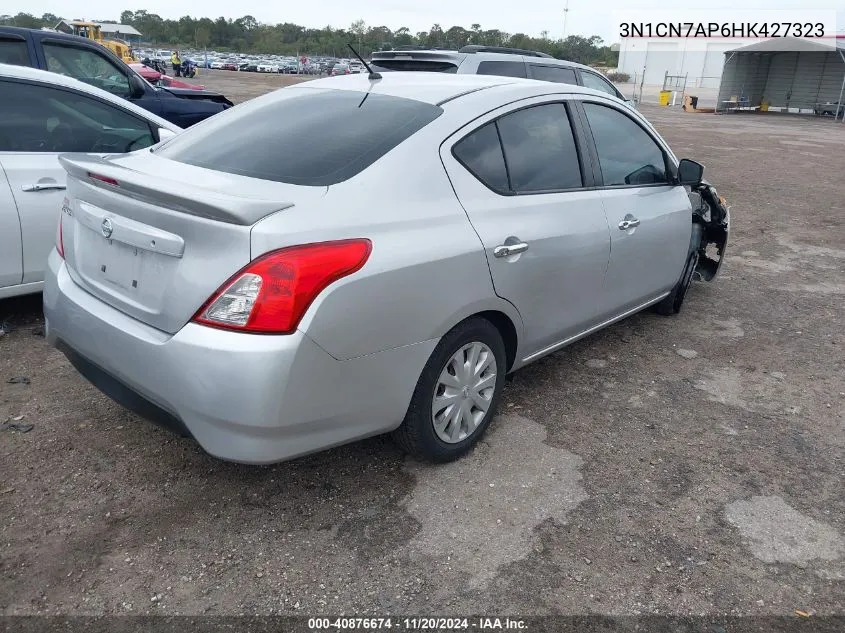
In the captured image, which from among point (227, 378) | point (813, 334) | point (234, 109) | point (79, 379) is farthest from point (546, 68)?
point (227, 378)

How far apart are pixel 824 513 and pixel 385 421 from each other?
190 centimetres

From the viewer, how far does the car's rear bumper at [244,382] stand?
2.28m

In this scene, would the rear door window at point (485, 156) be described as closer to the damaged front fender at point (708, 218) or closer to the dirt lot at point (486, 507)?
the dirt lot at point (486, 507)

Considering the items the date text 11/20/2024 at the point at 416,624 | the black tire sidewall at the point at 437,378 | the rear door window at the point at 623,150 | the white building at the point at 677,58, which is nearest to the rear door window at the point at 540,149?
the rear door window at the point at 623,150

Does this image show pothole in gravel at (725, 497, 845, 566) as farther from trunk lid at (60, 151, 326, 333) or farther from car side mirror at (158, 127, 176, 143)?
car side mirror at (158, 127, 176, 143)

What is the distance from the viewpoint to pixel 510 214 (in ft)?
10.2

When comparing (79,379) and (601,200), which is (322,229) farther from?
(79,379)

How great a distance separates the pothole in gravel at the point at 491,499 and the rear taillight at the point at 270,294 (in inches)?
40.3

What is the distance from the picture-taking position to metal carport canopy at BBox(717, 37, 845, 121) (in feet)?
93.7

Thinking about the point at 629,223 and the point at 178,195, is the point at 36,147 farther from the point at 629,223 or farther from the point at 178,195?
the point at 629,223

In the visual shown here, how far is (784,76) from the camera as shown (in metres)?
30.7

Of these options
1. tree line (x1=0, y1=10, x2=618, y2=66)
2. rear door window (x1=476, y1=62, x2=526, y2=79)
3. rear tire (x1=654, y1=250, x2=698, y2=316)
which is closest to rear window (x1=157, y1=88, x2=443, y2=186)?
rear tire (x1=654, y1=250, x2=698, y2=316)

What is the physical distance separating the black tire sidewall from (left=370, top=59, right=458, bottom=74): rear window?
5.12 m

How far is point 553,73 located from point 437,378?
6.72 m
